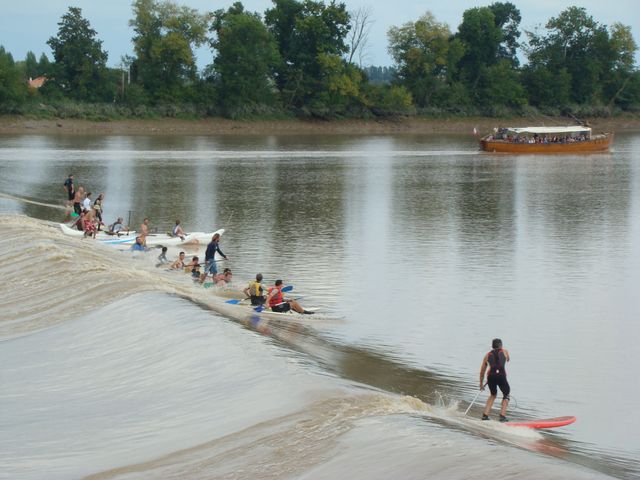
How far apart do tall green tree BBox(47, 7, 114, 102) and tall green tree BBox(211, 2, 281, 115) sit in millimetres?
14637

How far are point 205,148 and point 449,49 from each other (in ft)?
175

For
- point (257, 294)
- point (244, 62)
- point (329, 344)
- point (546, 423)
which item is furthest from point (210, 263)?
point (244, 62)

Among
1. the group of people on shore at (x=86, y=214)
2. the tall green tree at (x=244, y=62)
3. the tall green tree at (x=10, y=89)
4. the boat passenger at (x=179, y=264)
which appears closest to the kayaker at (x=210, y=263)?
the boat passenger at (x=179, y=264)

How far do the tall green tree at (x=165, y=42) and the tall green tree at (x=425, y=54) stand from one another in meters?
29.0

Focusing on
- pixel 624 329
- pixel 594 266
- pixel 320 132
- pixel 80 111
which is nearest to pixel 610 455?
pixel 624 329

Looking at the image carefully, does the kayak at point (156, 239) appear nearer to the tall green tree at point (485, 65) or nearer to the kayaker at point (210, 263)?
the kayaker at point (210, 263)

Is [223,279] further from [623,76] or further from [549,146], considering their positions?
[623,76]

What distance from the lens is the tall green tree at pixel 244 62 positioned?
121375 millimetres

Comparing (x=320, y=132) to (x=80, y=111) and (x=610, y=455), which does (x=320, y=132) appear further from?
(x=610, y=455)

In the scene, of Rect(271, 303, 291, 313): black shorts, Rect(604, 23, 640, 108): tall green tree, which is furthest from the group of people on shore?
Rect(604, 23, 640, 108): tall green tree

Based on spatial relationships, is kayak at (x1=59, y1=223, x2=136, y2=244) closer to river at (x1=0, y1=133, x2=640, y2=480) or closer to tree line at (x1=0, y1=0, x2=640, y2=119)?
river at (x1=0, y1=133, x2=640, y2=480)

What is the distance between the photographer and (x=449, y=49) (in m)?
136

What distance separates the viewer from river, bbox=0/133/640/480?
15344mm

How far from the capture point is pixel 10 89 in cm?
10981
